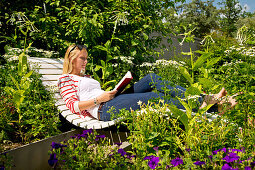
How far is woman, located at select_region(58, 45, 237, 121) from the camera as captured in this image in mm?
2322

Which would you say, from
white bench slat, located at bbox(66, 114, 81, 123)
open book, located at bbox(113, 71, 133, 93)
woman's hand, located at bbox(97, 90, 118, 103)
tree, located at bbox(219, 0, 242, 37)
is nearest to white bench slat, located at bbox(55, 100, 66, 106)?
white bench slat, located at bbox(66, 114, 81, 123)

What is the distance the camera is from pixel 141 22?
13.4 feet

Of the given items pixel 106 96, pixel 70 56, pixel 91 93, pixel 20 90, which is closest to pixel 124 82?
pixel 106 96

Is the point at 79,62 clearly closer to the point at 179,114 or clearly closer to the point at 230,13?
the point at 179,114

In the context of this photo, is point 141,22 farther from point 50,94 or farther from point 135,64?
point 50,94

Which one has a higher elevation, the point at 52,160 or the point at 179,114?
the point at 179,114

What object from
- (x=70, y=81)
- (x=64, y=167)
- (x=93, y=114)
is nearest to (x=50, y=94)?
(x=70, y=81)

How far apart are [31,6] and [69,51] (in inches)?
102

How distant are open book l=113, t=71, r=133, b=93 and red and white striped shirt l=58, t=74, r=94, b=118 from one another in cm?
50

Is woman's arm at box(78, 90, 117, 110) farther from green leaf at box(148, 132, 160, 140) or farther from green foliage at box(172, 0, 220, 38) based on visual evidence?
green foliage at box(172, 0, 220, 38)

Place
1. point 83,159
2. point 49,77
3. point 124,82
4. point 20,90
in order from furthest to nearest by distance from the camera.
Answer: point 49,77 → point 124,82 → point 20,90 → point 83,159

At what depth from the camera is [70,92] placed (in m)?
2.49

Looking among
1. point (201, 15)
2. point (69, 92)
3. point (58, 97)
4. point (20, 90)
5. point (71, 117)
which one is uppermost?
point (201, 15)

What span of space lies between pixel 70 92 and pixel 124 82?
2.26ft
